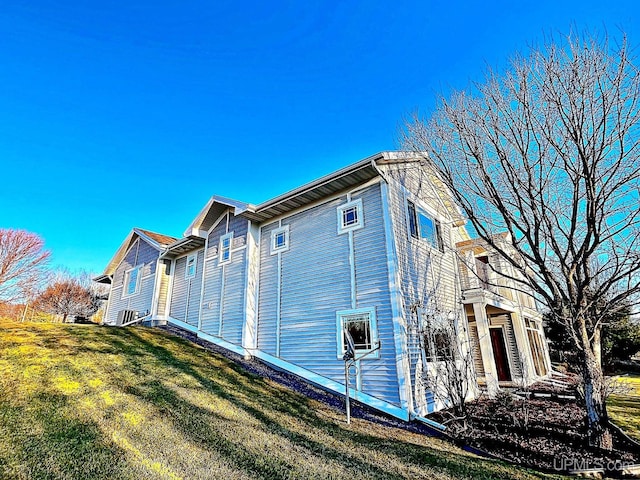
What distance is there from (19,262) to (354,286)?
26905mm

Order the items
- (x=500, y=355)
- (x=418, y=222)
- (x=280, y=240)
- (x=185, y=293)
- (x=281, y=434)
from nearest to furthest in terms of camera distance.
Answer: (x=281, y=434), (x=418, y=222), (x=280, y=240), (x=500, y=355), (x=185, y=293)

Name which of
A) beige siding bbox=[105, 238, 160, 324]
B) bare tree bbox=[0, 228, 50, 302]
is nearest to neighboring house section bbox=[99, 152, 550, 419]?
beige siding bbox=[105, 238, 160, 324]

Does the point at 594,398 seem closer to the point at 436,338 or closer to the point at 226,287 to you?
the point at 436,338

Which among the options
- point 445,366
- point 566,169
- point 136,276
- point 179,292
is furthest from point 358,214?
point 136,276

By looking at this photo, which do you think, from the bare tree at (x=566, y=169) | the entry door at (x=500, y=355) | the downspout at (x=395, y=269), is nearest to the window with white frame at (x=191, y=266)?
the downspout at (x=395, y=269)

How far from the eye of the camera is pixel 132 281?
62.7ft

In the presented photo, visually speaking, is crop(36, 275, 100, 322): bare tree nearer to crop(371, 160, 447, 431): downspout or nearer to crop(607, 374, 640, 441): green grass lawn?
crop(371, 160, 447, 431): downspout

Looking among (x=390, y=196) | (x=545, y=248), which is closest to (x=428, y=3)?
(x=390, y=196)

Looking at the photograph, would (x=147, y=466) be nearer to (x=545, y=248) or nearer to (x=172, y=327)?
(x=545, y=248)

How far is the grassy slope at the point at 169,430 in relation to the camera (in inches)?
173

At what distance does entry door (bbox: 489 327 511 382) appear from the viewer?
50.3 ft

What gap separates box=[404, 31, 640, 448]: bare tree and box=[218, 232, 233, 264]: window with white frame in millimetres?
8726

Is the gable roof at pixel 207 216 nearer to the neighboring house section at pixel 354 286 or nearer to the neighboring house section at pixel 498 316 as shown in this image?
the neighboring house section at pixel 354 286

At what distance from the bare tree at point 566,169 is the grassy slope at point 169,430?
3887 millimetres
